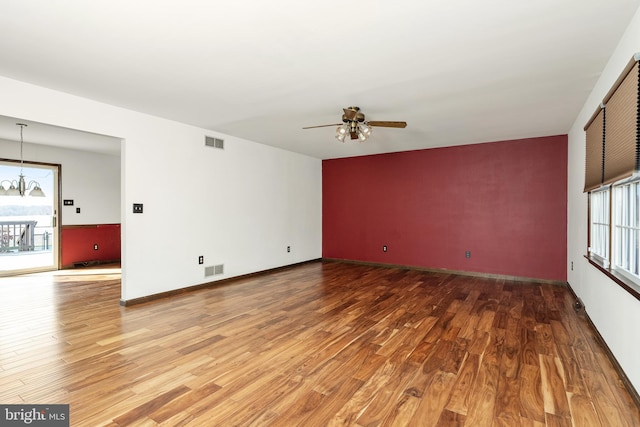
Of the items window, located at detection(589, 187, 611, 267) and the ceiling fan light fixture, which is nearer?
window, located at detection(589, 187, 611, 267)

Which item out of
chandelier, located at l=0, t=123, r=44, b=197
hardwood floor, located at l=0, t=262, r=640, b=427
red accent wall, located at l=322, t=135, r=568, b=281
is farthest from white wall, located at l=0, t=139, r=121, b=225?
red accent wall, located at l=322, t=135, r=568, b=281

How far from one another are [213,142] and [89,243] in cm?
427

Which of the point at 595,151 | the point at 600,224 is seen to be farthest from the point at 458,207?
the point at 595,151

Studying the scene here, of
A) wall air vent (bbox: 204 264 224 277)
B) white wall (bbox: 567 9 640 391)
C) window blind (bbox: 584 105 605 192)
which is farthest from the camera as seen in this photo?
wall air vent (bbox: 204 264 224 277)

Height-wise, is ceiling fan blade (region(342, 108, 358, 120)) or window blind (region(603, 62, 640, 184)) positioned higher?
ceiling fan blade (region(342, 108, 358, 120))

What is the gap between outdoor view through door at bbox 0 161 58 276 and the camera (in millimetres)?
6152

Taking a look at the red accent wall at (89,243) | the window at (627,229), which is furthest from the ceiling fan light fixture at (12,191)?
the window at (627,229)

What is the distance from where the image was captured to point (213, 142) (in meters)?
5.21

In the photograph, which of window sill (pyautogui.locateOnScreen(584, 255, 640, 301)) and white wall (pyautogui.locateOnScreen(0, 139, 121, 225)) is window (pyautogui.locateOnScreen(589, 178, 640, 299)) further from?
white wall (pyautogui.locateOnScreen(0, 139, 121, 225))

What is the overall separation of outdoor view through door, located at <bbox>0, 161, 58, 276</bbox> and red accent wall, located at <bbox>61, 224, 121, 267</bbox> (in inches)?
7.4

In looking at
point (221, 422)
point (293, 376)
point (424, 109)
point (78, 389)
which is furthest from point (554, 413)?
point (424, 109)

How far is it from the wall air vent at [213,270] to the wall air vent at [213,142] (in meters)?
1.96

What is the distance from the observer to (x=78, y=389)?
2.14m

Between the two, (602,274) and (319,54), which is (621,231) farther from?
(319,54)
